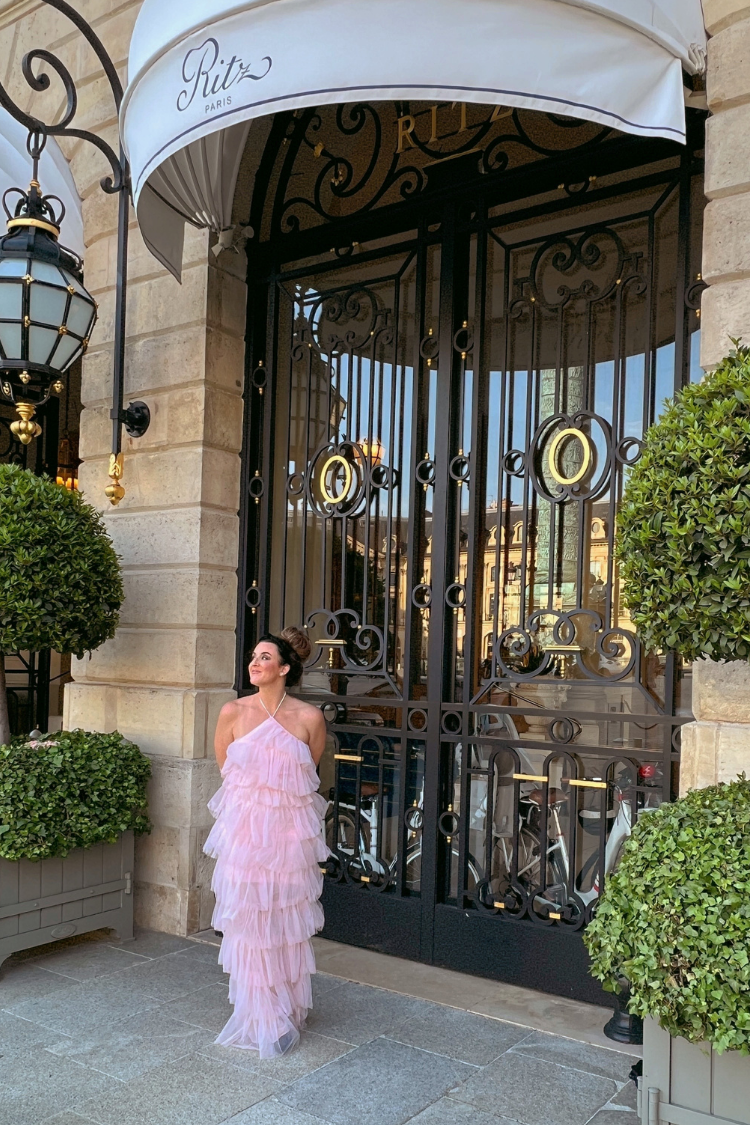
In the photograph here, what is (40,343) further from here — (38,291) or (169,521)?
(169,521)

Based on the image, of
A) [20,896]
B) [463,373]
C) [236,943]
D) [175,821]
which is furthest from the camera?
[175,821]

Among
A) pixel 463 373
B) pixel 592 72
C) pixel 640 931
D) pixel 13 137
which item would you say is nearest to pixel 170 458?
pixel 463 373

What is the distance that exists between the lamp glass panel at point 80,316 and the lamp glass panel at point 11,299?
0.93ft

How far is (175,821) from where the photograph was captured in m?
6.30

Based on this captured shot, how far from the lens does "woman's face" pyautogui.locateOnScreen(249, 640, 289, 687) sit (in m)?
4.64

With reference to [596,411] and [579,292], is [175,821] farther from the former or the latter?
[579,292]

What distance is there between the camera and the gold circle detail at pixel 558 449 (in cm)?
530

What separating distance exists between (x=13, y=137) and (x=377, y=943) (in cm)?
616

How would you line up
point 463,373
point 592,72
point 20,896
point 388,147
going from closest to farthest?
point 592,72
point 20,896
point 463,373
point 388,147

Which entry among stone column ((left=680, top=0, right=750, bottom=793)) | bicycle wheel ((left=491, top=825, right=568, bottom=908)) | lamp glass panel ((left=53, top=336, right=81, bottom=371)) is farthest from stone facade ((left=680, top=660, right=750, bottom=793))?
lamp glass panel ((left=53, top=336, right=81, bottom=371))

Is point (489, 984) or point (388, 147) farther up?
point (388, 147)

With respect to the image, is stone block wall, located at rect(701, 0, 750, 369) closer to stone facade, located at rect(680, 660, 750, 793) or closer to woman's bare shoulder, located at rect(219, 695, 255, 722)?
stone facade, located at rect(680, 660, 750, 793)

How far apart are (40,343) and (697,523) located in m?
4.08

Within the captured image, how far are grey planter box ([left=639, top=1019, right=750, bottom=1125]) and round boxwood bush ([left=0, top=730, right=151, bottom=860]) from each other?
354 centimetres
